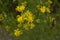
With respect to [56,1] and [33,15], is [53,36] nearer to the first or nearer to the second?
[33,15]

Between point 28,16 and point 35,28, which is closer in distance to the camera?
point 28,16

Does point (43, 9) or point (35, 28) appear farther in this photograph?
point (35, 28)

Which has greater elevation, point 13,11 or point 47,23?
point 13,11

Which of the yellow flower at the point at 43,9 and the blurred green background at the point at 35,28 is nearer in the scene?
the yellow flower at the point at 43,9

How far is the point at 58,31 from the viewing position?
290cm

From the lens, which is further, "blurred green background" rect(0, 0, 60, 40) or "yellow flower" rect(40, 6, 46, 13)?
"blurred green background" rect(0, 0, 60, 40)

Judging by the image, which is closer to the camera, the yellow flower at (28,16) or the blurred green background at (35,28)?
the yellow flower at (28,16)

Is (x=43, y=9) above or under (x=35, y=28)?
above

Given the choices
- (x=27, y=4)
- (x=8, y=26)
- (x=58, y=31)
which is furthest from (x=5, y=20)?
(x=58, y=31)

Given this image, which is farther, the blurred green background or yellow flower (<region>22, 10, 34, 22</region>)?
the blurred green background

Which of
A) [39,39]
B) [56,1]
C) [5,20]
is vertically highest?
[56,1]

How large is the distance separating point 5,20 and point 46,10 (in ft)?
1.93

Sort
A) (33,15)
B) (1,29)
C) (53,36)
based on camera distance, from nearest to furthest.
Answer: (33,15)
(53,36)
(1,29)

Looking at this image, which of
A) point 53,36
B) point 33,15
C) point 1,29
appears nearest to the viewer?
point 33,15
